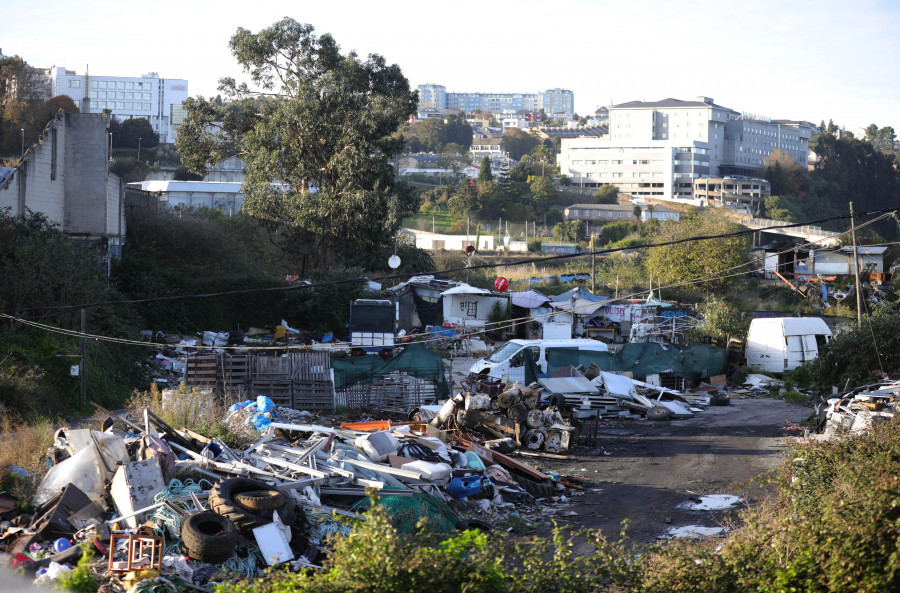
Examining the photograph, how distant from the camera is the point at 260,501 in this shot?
9930mm

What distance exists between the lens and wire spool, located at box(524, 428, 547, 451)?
16.7 metres

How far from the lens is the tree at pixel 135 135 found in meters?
72.8

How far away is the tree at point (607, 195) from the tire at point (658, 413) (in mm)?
86377

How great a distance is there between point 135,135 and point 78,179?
50580mm

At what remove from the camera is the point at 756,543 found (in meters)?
7.40

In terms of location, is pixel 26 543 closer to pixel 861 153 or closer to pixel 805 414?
pixel 805 414

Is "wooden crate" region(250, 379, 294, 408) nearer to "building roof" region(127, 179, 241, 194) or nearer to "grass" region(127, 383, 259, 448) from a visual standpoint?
"grass" region(127, 383, 259, 448)

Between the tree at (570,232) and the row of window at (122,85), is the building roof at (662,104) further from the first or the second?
the row of window at (122,85)

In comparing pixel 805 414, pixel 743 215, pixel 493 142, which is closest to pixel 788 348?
pixel 805 414

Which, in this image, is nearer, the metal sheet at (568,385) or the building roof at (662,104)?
the metal sheet at (568,385)

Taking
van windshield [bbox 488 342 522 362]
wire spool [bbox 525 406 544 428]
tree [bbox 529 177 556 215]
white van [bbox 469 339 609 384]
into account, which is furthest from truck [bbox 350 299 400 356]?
tree [bbox 529 177 556 215]

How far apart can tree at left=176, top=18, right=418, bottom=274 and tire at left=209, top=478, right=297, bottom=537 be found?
24827 millimetres

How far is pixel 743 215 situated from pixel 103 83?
105 metres

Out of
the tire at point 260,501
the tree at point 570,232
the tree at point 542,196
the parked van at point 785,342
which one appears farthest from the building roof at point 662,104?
the tire at point 260,501
